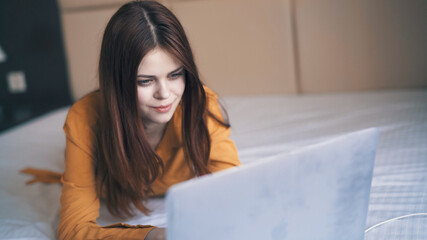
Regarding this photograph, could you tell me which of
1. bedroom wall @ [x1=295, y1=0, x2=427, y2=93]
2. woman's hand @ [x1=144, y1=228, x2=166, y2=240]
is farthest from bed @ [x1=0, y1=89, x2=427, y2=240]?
woman's hand @ [x1=144, y1=228, x2=166, y2=240]

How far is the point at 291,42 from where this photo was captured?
86.1 inches

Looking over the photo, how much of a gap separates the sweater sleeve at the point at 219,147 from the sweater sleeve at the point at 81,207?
11.7 inches

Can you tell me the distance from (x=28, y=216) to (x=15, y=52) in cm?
170

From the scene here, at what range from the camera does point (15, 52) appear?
2.47 metres

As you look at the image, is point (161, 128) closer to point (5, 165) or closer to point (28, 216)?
point (28, 216)

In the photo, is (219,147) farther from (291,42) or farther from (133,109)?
(291,42)

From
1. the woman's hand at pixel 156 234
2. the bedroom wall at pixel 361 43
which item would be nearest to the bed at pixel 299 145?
the bedroom wall at pixel 361 43

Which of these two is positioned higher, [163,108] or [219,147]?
[163,108]

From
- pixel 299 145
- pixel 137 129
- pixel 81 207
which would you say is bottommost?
pixel 299 145

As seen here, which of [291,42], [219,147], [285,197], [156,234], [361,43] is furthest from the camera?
[291,42]

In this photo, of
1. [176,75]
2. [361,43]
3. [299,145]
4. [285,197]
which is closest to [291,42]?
[361,43]

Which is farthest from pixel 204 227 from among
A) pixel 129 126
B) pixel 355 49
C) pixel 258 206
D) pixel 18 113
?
pixel 18 113

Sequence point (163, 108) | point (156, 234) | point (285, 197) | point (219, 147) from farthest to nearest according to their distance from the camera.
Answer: point (219, 147)
point (163, 108)
point (156, 234)
point (285, 197)

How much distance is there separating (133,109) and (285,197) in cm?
46
